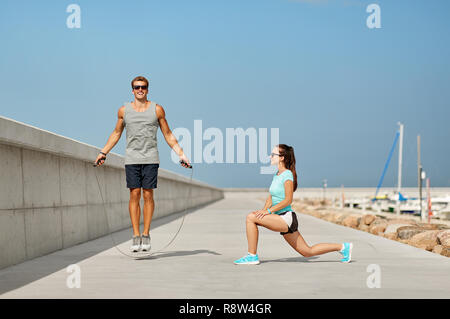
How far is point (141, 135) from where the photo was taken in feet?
26.0

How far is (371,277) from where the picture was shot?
635cm

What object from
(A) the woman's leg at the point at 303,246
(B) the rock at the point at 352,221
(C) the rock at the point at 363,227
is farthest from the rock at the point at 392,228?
(A) the woman's leg at the point at 303,246

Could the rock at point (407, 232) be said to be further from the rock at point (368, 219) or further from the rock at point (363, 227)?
the rock at point (368, 219)

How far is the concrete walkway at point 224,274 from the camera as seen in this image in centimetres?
546

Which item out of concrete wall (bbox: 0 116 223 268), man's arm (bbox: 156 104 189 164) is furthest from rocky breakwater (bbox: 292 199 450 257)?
concrete wall (bbox: 0 116 223 268)

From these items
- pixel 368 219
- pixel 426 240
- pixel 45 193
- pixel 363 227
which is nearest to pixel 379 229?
pixel 363 227

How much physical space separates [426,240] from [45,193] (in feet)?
21.1

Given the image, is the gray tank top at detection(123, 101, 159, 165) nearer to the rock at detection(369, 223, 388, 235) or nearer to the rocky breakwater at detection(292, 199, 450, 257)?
the rocky breakwater at detection(292, 199, 450, 257)

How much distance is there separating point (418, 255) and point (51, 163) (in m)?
5.22

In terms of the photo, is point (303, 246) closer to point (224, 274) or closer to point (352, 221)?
point (224, 274)

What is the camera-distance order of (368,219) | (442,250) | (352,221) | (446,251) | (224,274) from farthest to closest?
1. (352,221)
2. (368,219)
3. (442,250)
4. (446,251)
5. (224,274)

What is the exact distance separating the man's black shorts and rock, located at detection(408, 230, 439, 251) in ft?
16.8

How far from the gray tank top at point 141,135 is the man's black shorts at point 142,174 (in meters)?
0.08
